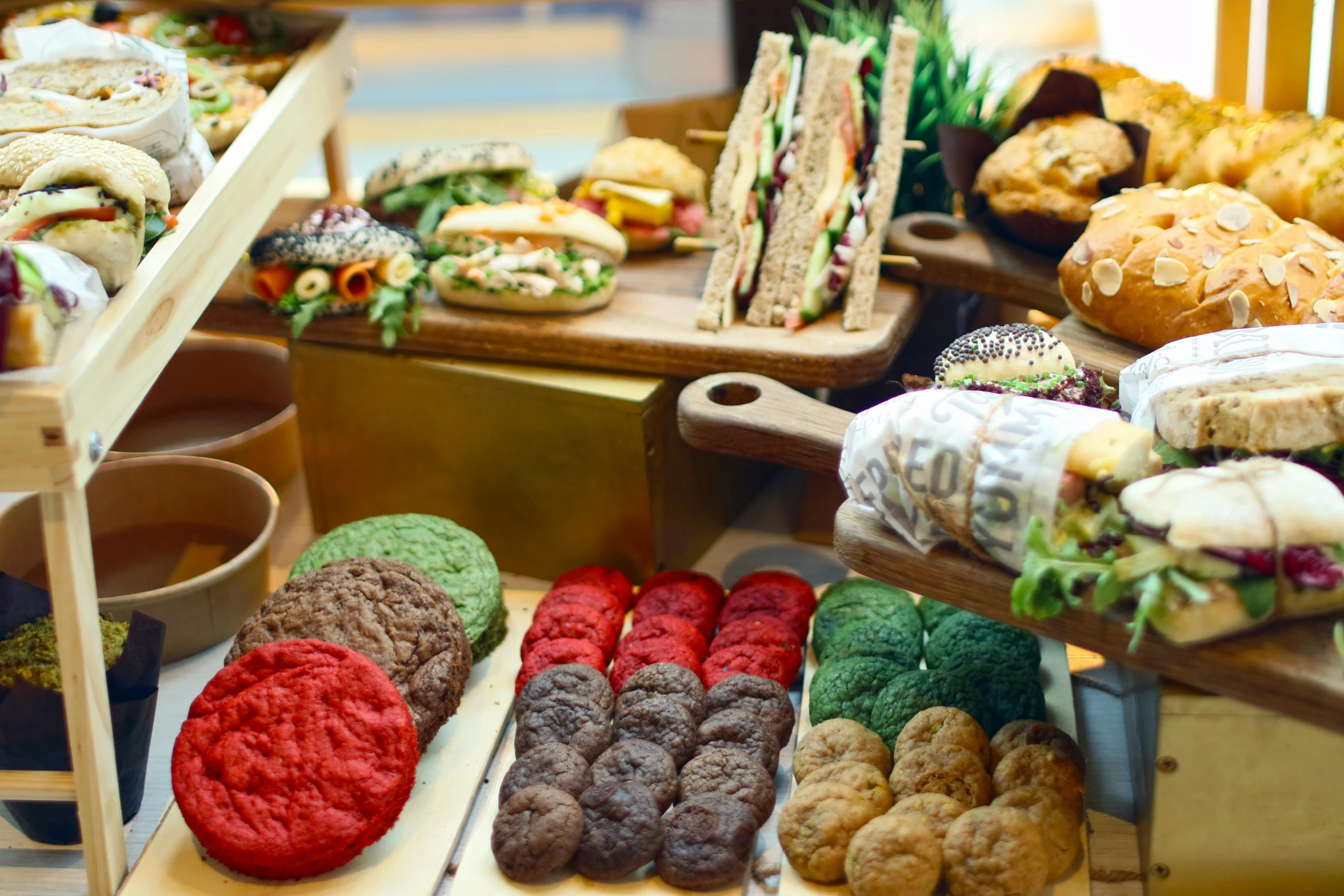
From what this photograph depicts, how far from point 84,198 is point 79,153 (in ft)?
0.35

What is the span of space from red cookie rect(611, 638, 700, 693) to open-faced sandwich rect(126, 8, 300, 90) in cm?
141

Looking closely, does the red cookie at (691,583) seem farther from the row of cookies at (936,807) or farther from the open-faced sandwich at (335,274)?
the open-faced sandwich at (335,274)

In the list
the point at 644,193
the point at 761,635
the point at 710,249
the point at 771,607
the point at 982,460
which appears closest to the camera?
the point at 982,460

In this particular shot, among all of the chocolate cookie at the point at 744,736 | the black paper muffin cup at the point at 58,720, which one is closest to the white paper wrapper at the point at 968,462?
the chocolate cookie at the point at 744,736

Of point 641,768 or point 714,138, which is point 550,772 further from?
point 714,138

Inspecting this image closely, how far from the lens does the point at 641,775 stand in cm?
167

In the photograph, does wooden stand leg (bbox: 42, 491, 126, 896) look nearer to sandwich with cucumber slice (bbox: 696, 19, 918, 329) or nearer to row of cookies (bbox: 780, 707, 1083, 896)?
row of cookies (bbox: 780, 707, 1083, 896)

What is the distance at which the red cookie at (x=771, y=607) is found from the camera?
6.72ft

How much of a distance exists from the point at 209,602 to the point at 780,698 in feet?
3.16

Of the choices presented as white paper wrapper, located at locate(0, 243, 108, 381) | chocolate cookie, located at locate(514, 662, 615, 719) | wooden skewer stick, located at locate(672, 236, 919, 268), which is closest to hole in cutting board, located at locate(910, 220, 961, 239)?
wooden skewer stick, located at locate(672, 236, 919, 268)

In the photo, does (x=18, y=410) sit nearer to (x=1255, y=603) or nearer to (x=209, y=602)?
(x=209, y=602)

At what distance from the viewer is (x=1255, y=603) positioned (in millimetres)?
1283

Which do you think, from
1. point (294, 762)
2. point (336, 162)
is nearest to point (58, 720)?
point (294, 762)

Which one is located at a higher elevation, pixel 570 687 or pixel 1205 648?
pixel 1205 648
